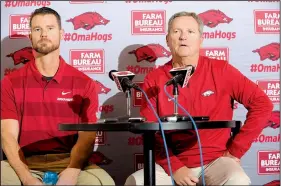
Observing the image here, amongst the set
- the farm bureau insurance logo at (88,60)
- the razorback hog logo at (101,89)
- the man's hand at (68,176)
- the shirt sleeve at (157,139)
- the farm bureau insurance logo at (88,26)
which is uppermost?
the farm bureau insurance logo at (88,26)

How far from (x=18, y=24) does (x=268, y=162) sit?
221 centimetres

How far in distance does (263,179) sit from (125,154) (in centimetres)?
108

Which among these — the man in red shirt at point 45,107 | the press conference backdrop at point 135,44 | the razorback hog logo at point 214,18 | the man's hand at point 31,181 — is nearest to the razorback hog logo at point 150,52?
the press conference backdrop at point 135,44

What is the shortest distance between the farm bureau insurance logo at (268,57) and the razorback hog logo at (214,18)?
33 centimetres

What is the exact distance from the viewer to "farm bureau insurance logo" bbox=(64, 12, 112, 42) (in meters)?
3.41

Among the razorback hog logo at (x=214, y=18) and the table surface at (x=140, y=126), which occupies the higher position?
the razorback hog logo at (x=214, y=18)

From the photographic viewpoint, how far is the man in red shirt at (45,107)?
291cm

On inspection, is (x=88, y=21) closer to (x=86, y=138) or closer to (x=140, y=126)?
(x=86, y=138)

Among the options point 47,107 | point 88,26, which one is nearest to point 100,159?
point 47,107

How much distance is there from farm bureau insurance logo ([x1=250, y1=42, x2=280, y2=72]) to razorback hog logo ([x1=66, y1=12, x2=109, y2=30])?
1.20m

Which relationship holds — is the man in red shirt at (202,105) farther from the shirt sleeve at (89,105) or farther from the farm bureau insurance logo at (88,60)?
the farm bureau insurance logo at (88,60)

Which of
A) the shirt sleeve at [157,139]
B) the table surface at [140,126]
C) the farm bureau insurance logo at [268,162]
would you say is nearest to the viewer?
the table surface at [140,126]

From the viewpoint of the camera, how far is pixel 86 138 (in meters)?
2.88

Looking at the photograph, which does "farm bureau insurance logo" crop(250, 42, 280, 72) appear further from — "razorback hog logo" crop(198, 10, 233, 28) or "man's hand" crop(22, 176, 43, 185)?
"man's hand" crop(22, 176, 43, 185)
